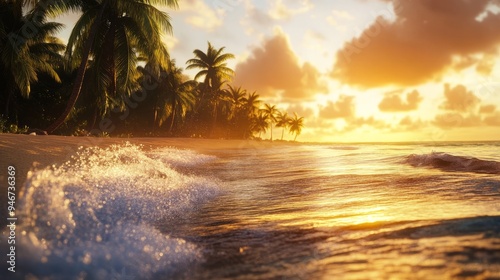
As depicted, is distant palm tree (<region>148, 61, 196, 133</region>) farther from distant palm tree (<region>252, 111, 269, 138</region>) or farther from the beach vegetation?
distant palm tree (<region>252, 111, 269, 138</region>)

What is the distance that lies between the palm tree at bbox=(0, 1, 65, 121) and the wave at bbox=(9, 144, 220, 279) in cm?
1565

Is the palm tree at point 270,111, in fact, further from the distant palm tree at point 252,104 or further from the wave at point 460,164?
the wave at point 460,164

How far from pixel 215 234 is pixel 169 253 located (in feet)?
2.07

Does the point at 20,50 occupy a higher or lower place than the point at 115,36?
lower

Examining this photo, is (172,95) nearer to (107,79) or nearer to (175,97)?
(175,97)

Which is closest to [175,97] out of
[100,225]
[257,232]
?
[100,225]

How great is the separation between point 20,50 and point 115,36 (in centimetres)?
527

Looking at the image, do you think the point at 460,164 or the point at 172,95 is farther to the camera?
the point at 172,95

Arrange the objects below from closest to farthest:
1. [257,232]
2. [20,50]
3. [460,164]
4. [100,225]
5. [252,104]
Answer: [257,232], [100,225], [460,164], [20,50], [252,104]

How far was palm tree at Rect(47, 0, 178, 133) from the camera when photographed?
1641 centimetres

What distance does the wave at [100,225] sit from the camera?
2715mm

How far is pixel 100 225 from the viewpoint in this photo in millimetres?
3678

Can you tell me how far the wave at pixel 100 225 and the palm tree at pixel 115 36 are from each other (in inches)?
457

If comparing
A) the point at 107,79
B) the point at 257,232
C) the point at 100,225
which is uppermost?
the point at 107,79
